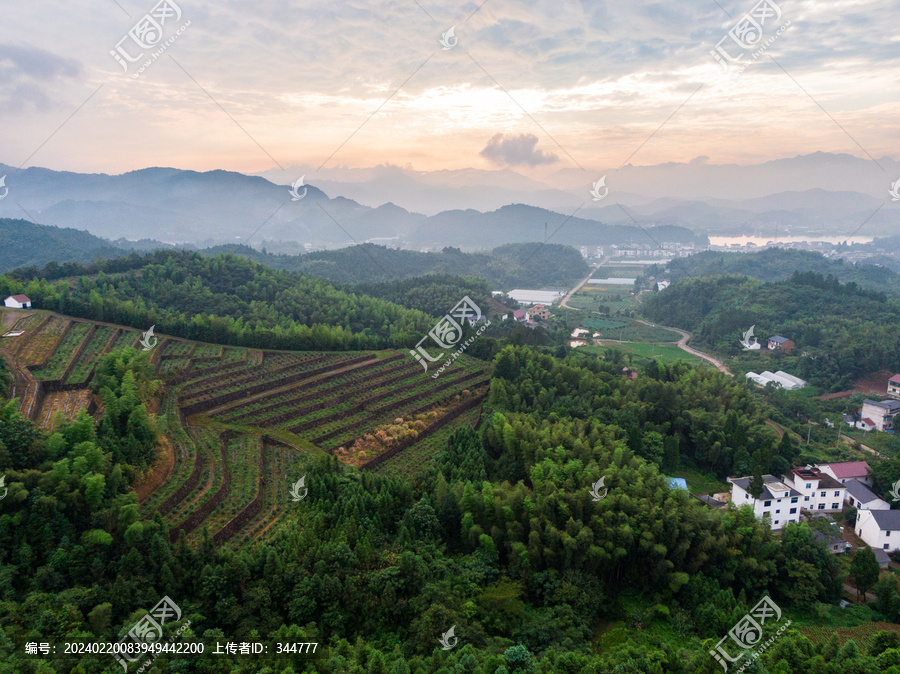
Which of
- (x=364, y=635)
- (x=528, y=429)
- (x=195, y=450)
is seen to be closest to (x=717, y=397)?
(x=528, y=429)

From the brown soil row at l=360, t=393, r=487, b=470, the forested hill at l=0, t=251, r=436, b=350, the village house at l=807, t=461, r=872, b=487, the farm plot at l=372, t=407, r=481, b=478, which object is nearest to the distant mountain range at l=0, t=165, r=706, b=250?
the forested hill at l=0, t=251, r=436, b=350

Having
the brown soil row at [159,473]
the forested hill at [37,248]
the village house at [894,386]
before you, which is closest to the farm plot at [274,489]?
the brown soil row at [159,473]

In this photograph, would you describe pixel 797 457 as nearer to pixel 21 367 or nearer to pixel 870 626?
pixel 870 626

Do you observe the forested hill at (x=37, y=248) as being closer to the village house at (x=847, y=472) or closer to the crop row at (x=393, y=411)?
the crop row at (x=393, y=411)

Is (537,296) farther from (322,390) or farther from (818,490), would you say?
(818,490)

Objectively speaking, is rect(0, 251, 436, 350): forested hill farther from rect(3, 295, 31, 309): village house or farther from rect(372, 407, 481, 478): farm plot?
rect(372, 407, 481, 478): farm plot

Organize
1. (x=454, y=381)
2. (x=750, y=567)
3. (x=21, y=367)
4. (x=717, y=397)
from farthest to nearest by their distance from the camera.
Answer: (x=454, y=381), (x=717, y=397), (x=21, y=367), (x=750, y=567)
